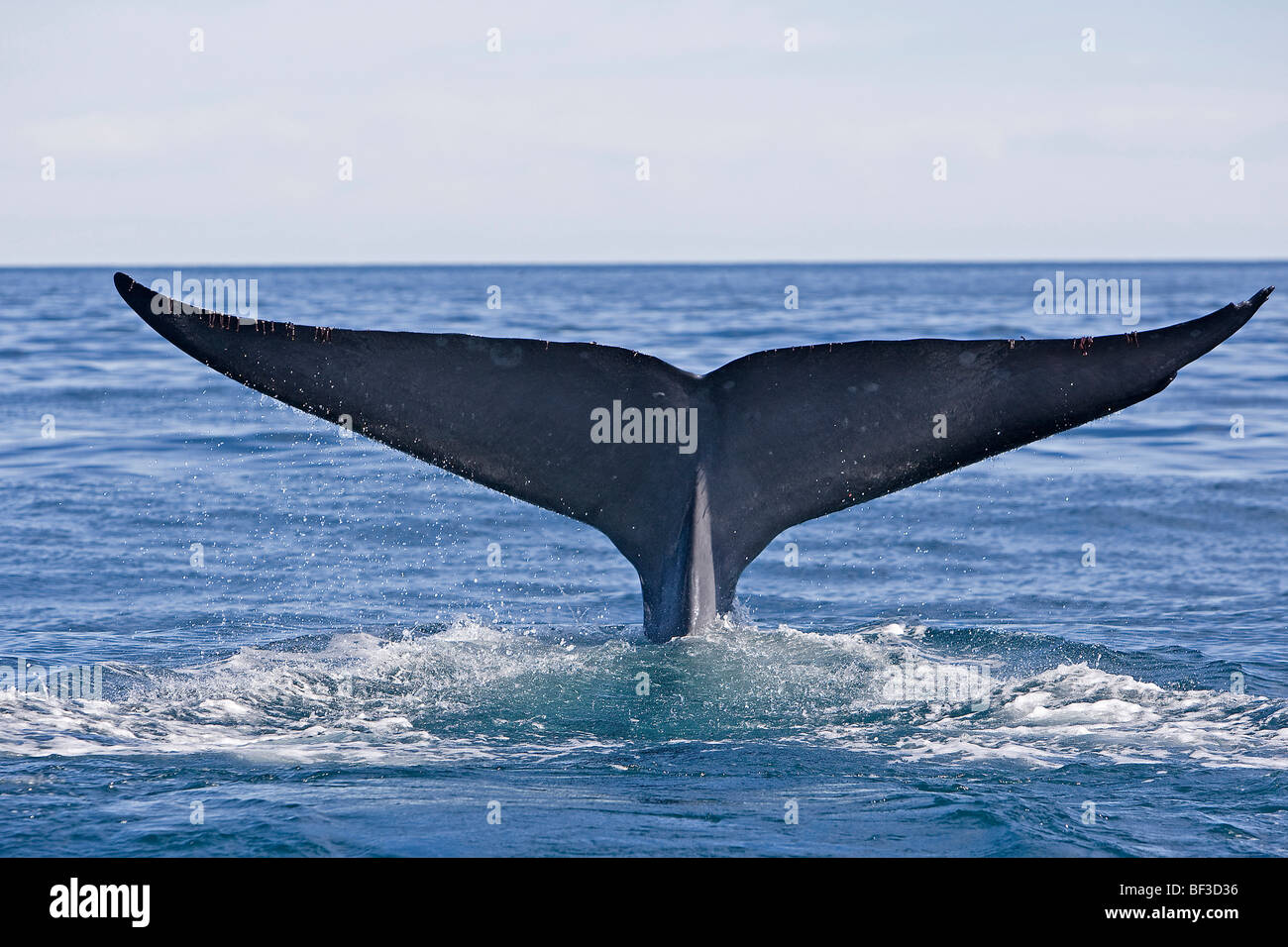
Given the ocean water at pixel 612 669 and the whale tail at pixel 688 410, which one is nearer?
the ocean water at pixel 612 669

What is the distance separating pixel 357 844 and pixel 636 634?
3144 mm

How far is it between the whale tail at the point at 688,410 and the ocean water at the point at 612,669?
689 mm

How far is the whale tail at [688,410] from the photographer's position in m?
5.97

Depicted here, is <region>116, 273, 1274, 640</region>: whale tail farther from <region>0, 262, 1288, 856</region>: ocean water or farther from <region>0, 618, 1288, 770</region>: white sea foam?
<region>0, 262, 1288, 856</region>: ocean water

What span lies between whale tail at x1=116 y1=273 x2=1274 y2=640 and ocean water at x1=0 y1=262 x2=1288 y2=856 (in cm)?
69

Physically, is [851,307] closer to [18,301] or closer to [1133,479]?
[18,301]

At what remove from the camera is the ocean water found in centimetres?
535

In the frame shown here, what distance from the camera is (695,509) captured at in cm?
689

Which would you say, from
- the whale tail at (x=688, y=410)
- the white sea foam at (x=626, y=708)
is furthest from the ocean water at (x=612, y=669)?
the whale tail at (x=688, y=410)

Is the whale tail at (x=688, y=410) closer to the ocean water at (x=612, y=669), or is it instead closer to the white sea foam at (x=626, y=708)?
the white sea foam at (x=626, y=708)

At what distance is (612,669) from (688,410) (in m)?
1.55

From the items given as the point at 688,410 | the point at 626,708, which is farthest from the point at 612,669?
the point at 688,410
